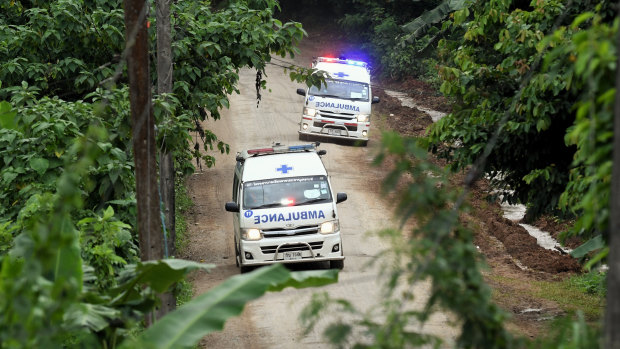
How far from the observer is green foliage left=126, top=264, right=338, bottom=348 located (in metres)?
5.56

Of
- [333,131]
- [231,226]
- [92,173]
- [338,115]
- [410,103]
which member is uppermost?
[410,103]

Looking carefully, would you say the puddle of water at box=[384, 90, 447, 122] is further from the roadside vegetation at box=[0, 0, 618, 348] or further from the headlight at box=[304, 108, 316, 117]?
the roadside vegetation at box=[0, 0, 618, 348]

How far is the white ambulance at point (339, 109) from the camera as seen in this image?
77.6ft

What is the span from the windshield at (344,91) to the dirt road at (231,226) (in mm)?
1644

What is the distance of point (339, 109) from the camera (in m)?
23.6

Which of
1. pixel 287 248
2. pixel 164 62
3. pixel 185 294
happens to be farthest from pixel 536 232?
pixel 164 62

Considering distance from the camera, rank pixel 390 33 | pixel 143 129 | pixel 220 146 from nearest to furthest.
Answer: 1. pixel 143 129
2. pixel 220 146
3. pixel 390 33

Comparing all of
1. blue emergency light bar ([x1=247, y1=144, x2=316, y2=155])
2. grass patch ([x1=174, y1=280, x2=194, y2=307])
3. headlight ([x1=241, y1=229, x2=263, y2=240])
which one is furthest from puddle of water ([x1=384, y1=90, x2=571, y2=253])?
grass patch ([x1=174, y1=280, x2=194, y2=307])

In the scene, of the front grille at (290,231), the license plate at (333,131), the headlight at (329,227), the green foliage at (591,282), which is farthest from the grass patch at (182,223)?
the green foliage at (591,282)

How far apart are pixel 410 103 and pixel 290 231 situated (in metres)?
17.0

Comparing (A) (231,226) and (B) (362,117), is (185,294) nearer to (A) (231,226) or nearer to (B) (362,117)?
(A) (231,226)

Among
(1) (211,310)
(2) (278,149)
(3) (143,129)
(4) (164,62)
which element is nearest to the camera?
(1) (211,310)

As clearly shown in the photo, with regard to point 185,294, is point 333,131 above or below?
above

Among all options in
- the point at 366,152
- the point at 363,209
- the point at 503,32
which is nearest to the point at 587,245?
the point at 503,32
